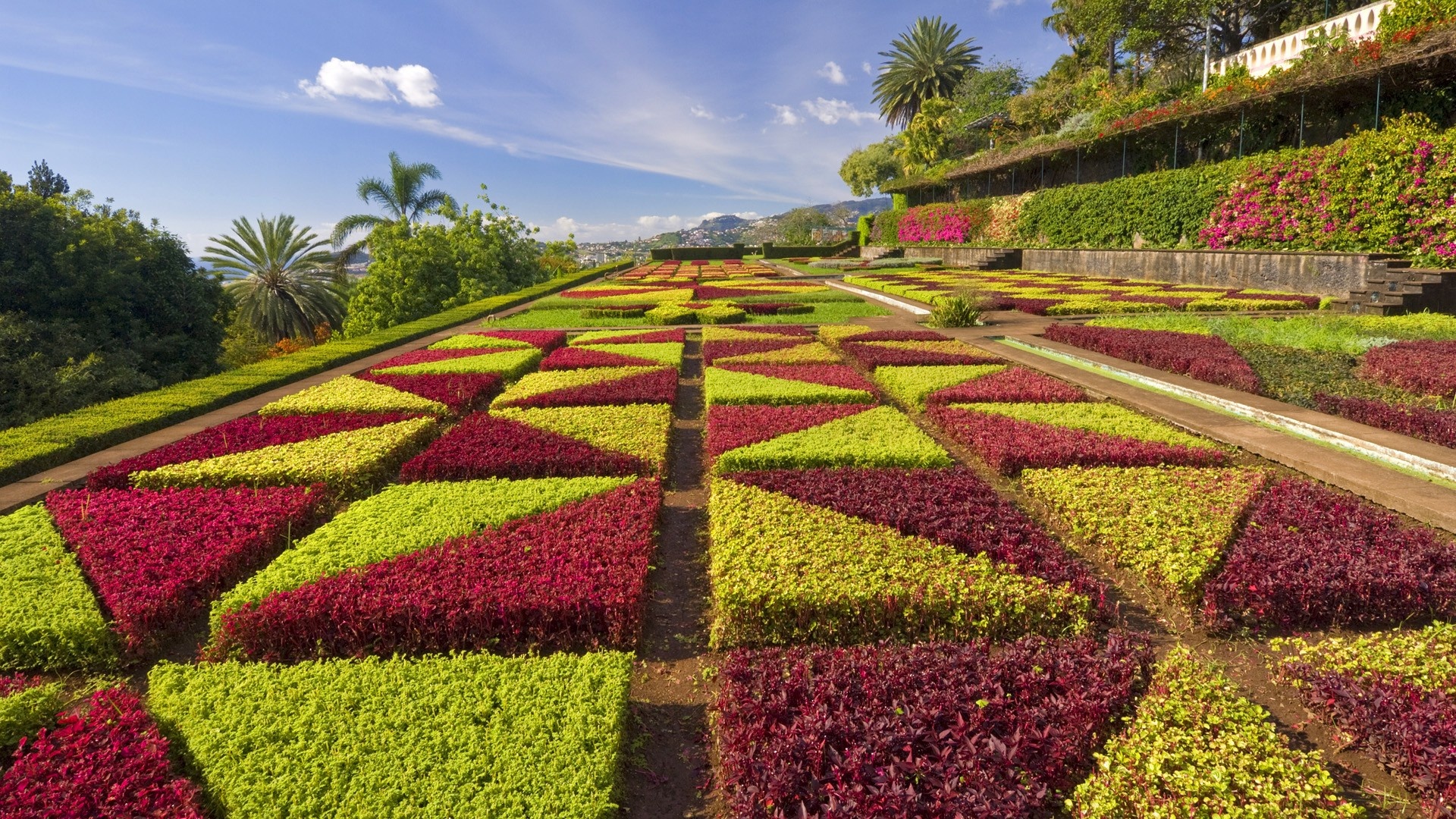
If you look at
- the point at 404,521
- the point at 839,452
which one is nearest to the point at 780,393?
the point at 839,452

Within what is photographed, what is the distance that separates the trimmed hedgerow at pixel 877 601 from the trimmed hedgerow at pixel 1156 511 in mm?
853

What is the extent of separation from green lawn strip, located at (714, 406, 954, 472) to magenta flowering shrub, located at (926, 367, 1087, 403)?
1.65 metres

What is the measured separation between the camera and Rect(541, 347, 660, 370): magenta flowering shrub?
1173 cm

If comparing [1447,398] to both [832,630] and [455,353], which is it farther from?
[455,353]

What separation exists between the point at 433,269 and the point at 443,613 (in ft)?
93.7

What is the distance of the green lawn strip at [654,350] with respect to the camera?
40.1 feet

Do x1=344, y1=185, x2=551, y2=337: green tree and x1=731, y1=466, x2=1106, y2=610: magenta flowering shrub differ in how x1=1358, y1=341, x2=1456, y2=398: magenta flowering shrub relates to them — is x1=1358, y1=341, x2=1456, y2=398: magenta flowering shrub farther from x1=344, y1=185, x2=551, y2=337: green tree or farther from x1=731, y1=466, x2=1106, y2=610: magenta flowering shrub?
x1=344, y1=185, x2=551, y2=337: green tree

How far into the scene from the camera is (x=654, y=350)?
43.0ft

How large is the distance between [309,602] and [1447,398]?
434 inches

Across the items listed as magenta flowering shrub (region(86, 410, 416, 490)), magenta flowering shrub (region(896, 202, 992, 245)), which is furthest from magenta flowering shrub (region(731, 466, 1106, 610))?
magenta flowering shrub (region(896, 202, 992, 245))

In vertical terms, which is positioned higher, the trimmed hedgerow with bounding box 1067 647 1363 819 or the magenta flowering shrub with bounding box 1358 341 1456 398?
the magenta flowering shrub with bounding box 1358 341 1456 398

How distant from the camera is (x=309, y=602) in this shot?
4020 millimetres

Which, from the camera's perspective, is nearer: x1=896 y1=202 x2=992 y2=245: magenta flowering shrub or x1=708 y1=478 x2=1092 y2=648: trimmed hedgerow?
x1=708 y1=478 x2=1092 y2=648: trimmed hedgerow

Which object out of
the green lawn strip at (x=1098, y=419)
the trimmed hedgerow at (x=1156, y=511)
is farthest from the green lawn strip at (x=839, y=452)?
the green lawn strip at (x=1098, y=419)
